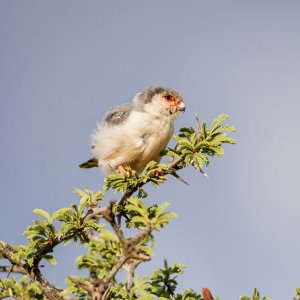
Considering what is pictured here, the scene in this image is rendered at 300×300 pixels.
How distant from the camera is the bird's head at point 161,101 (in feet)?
25.9

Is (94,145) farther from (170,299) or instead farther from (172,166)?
(170,299)

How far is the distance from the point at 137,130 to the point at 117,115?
80cm

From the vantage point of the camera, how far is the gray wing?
25.7 ft

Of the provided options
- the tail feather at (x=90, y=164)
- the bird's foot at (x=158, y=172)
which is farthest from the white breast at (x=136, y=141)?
the bird's foot at (x=158, y=172)

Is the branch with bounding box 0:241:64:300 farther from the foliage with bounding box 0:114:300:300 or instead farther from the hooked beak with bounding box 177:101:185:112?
the hooked beak with bounding box 177:101:185:112

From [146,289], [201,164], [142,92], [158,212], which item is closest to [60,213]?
[146,289]

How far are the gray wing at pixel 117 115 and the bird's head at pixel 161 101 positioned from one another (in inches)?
9.4

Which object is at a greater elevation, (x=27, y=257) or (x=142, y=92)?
(x=142, y=92)

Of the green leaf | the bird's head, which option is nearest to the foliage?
the green leaf

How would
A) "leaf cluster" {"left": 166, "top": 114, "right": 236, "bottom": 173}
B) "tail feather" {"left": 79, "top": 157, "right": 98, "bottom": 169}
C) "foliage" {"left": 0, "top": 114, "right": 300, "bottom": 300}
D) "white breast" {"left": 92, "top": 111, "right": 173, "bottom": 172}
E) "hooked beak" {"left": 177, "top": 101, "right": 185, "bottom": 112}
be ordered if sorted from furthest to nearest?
1. "tail feather" {"left": 79, "top": 157, "right": 98, "bottom": 169}
2. "hooked beak" {"left": 177, "top": 101, "right": 185, "bottom": 112}
3. "white breast" {"left": 92, "top": 111, "right": 173, "bottom": 172}
4. "leaf cluster" {"left": 166, "top": 114, "right": 236, "bottom": 173}
5. "foliage" {"left": 0, "top": 114, "right": 300, "bottom": 300}

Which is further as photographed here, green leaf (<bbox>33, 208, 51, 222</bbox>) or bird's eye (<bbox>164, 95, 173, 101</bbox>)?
bird's eye (<bbox>164, 95, 173, 101</bbox>)

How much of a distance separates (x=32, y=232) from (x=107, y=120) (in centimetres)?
343

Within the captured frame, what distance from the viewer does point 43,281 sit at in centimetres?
473

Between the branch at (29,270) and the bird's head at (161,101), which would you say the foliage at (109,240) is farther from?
the bird's head at (161,101)
